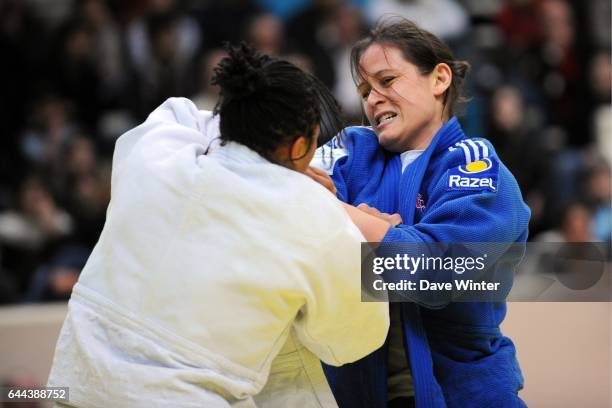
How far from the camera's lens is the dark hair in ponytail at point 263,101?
2.24 meters

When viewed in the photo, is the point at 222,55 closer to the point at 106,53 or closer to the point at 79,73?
the point at 106,53

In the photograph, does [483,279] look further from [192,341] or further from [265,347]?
[192,341]

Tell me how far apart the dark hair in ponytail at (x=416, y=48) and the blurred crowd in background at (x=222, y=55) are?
11.0ft

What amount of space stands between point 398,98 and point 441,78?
151 mm

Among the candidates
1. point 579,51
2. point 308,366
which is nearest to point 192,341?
point 308,366

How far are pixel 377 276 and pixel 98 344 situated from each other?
621 millimetres

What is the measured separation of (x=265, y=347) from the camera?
7.40 feet

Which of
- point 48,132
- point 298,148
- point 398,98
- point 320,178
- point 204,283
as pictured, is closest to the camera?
point 204,283

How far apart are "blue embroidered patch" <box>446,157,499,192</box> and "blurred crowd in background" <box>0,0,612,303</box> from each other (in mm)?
3586

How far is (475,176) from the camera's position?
2518 millimetres

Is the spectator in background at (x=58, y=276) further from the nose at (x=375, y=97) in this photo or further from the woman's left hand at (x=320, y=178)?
the woman's left hand at (x=320, y=178)

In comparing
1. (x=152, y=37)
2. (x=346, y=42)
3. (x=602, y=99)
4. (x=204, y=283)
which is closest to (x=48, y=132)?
(x=152, y=37)

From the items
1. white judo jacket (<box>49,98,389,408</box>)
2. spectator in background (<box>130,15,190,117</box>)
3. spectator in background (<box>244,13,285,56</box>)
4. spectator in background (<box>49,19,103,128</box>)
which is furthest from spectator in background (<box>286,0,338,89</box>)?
white judo jacket (<box>49,98,389,408</box>)

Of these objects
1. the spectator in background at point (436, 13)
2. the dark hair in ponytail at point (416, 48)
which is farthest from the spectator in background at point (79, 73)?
the dark hair in ponytail at point (416, 48)
